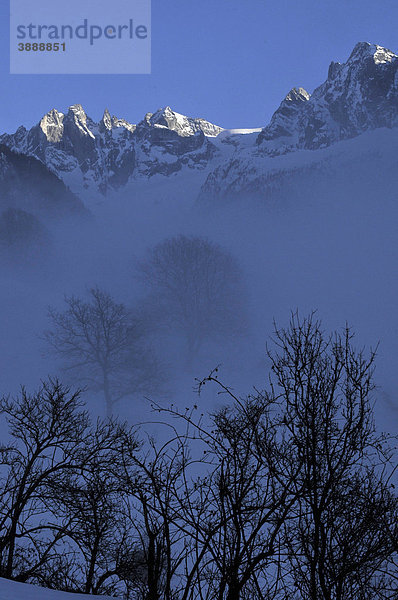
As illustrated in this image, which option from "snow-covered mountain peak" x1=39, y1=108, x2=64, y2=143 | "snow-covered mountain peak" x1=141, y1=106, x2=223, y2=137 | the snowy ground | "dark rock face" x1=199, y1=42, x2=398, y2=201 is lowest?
the snowy ground

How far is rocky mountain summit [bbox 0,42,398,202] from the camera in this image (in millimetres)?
103125

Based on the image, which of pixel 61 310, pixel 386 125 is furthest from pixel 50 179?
pixel 386 125

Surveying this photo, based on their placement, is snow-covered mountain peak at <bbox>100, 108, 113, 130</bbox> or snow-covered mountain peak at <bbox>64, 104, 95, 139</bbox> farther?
snow-covered mountain peak at <bbox>100, 108, 113, 130</bbox>

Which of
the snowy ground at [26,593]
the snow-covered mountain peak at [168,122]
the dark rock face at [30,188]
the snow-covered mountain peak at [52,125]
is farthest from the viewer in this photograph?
the snow-covered mountain peak at [168,122]

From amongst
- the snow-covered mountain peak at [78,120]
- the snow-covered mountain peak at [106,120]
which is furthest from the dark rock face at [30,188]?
the snow-covered mountain peak at [106,120]

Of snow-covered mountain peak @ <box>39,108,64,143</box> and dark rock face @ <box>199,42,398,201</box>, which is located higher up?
snow-covered mountain peak @ <box>39,108,64,143</box>

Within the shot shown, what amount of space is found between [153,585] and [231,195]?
290 feet

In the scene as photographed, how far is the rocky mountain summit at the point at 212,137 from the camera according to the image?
338ft

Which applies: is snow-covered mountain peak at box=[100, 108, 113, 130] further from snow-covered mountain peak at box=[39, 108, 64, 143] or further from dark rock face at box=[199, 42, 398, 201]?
dark rock face at box=[199, 42, 398, 201]

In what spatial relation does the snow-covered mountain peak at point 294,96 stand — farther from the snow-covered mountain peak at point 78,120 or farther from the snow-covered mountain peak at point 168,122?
the snow-covered mountain peak at point 78,120

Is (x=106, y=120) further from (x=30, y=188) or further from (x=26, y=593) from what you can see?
(x=26, y=593)

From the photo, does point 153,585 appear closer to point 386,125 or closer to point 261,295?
point 261,295

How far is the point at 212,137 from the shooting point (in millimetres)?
188250

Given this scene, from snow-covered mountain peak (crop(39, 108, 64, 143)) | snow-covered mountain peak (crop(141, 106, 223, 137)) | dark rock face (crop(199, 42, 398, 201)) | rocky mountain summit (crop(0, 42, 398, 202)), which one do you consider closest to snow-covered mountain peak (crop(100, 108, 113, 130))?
rocky mountain summit (crop(0, 42, 398, 202))
